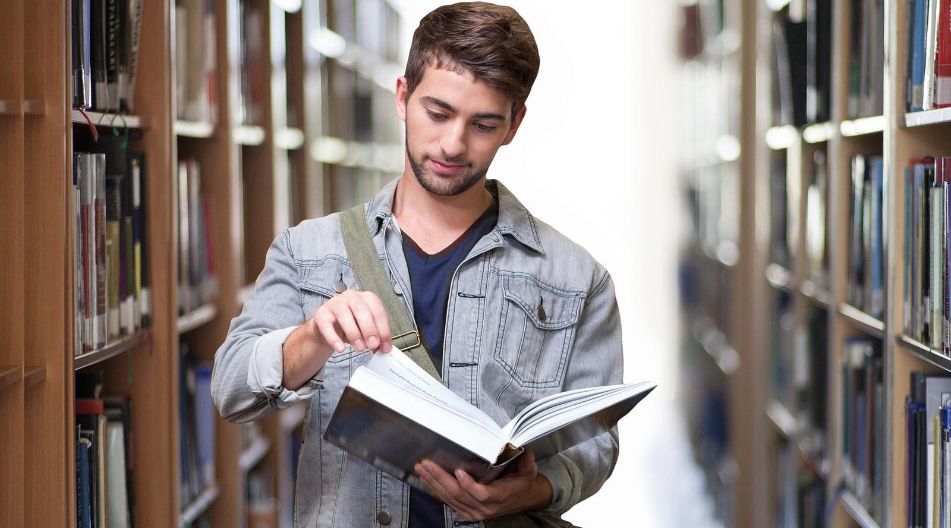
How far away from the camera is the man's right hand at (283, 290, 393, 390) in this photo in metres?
1.19

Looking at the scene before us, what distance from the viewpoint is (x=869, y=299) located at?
241 cm

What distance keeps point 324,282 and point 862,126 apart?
142cm

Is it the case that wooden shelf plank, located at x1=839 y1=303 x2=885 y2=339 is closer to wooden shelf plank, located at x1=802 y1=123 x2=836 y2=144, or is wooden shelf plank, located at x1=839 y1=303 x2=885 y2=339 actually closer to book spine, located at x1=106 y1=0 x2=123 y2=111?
wooden shelf plank, located at x1=802 y1=123 x2=836 y2=144

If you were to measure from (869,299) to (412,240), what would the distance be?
1.28 metres

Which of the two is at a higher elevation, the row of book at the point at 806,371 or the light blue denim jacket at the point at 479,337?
the light blue denim jacket at the point at 479,337

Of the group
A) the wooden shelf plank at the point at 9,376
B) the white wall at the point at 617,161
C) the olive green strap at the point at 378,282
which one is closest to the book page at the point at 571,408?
the olive green strap at the point at 378,282

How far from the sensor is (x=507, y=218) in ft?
4.97

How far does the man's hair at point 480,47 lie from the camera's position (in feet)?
4.64

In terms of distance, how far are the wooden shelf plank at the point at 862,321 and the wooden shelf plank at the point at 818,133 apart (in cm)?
42

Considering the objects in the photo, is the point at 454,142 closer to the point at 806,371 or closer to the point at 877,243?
the point at 877,243

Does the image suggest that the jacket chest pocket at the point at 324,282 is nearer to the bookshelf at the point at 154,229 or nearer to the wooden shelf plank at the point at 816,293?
the bookshelf at the point at 154,229

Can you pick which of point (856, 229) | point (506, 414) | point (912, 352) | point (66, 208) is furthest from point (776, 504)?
point (66, 208)

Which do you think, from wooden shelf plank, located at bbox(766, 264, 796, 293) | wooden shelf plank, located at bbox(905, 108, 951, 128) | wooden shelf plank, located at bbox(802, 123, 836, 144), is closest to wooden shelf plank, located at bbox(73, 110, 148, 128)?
wooden shelf plank, located at bbox(905, 108, 951, 128)

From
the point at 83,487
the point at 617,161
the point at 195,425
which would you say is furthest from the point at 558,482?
the point at 617,161
